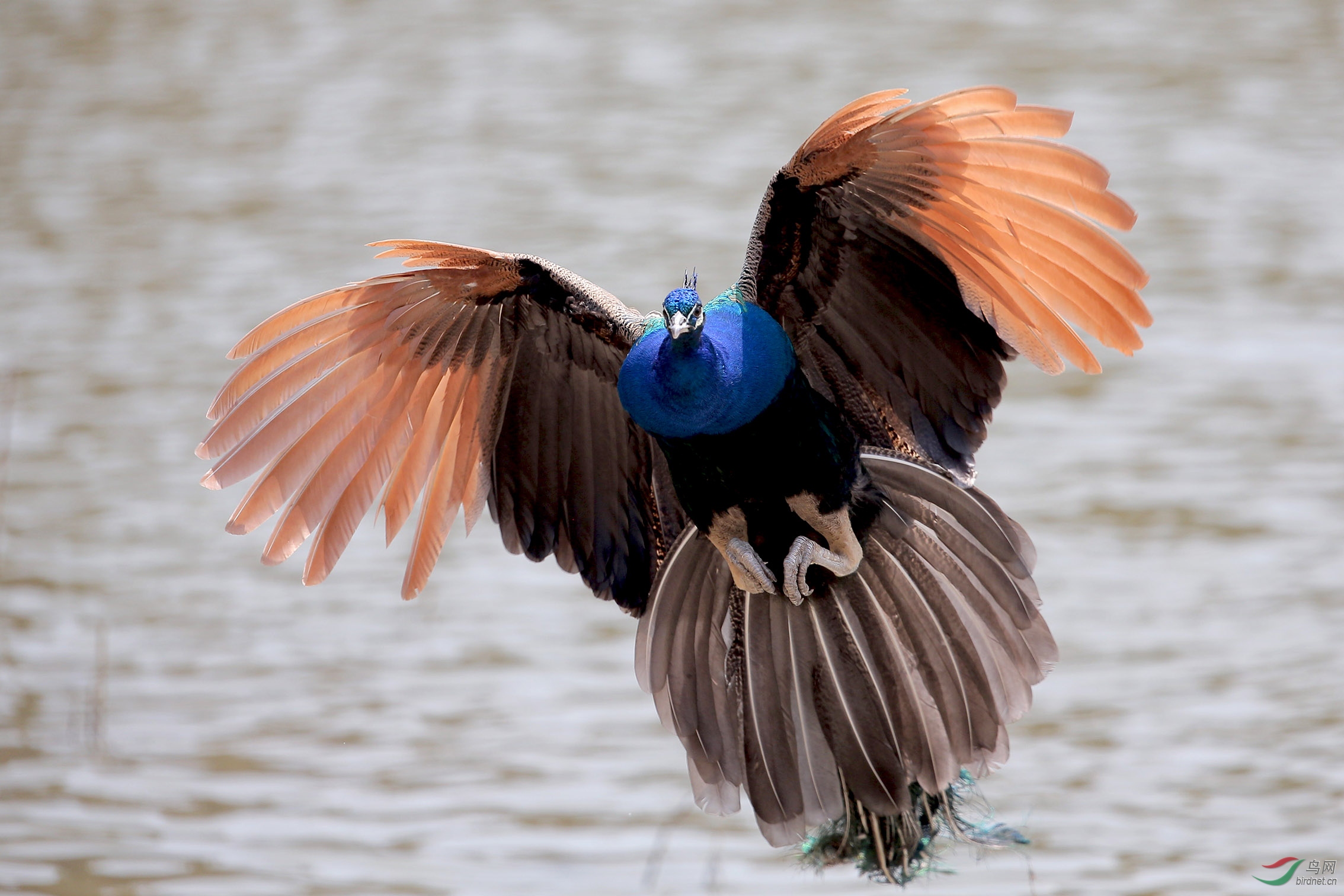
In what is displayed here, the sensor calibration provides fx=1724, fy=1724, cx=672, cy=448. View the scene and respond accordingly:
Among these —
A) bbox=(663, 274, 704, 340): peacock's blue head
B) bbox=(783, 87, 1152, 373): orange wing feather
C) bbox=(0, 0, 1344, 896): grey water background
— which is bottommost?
bbox=(0, 0, 1344, 896): grey water background

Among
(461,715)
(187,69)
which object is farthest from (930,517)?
(187,69)

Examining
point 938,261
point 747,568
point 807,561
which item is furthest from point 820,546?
point 938,261

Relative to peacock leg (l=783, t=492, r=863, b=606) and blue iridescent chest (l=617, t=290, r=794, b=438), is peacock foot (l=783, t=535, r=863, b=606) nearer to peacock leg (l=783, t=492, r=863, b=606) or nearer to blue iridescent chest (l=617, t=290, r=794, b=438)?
peacock leg (l=783, t=492, r=863, b=606)

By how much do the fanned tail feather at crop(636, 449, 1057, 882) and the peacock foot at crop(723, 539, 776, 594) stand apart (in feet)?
0.44

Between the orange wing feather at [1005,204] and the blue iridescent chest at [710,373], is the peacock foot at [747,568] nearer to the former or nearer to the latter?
the blue iridescent chest at [710,373]

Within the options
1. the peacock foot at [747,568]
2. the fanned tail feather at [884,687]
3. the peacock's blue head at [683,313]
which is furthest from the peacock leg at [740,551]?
the peacock's blue head at [683,313]

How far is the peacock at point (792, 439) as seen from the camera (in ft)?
13.6

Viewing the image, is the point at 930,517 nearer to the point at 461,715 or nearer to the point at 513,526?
the point at 513,526

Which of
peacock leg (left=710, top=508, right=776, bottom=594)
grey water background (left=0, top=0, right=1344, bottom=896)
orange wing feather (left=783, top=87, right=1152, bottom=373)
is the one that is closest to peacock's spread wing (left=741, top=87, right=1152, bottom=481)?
Answer: orange wing feather (left=783, top=87, right=1152, bottom=373)

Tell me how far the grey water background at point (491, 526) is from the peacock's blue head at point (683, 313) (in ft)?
5.92

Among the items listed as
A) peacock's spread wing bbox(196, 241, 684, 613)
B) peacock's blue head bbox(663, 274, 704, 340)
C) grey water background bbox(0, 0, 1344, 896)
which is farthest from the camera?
grey water background bbox(0, 0, 1344, 896)

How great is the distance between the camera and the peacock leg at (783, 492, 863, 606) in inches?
174

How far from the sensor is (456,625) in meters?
6.68

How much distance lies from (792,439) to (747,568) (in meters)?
0.38
